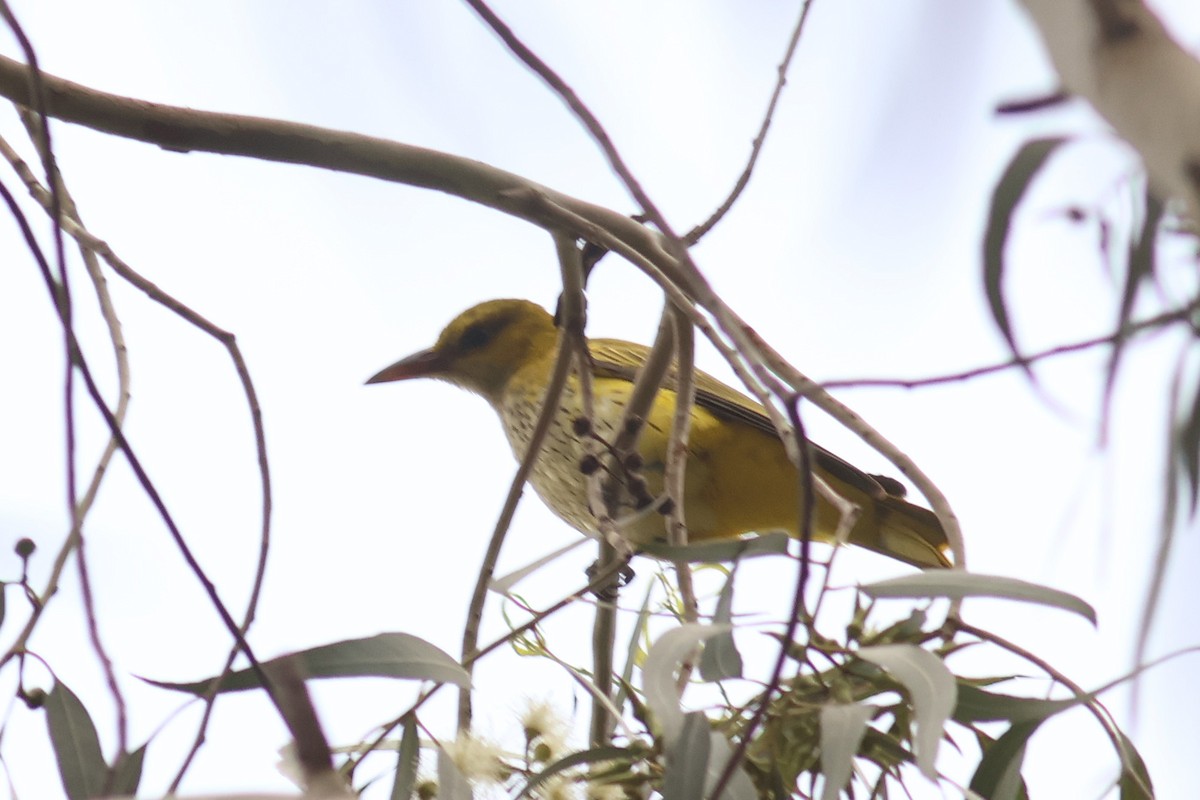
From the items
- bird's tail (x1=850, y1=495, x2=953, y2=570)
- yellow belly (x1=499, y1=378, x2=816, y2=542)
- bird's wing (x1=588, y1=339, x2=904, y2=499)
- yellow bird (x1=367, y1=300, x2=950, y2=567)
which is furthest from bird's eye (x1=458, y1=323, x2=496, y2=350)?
bird's tail (x1=850, y1=495, x2=953, y2=570)

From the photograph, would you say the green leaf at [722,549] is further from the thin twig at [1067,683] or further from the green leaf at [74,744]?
the green leaf at [74,744]

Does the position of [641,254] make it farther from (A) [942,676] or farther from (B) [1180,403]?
(B) [1180,403]

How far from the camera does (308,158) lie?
1.30 m

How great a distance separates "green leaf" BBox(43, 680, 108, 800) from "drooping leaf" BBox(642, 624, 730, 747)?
23.7 inches

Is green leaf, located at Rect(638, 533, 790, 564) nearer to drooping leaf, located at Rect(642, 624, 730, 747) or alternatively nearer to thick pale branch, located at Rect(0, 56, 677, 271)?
drooping leaf, located at Rect(642, 624, 730, 747)

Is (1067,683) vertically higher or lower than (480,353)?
lower

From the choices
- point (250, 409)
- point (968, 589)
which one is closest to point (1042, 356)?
point (968, 589)

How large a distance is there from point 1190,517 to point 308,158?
2.91ft

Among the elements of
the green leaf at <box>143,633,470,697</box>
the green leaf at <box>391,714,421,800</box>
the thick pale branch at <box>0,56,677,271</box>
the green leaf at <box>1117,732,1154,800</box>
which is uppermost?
the thick pale branch at <box>0,56,677,271</box>

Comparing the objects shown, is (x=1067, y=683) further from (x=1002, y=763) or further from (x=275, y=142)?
(x=275, y=142)

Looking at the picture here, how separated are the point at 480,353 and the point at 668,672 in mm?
2294

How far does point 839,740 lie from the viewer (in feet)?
3.34

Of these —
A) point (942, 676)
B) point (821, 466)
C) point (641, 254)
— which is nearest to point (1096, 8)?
point (942, 676)

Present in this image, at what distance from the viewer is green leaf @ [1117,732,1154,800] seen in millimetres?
1180
